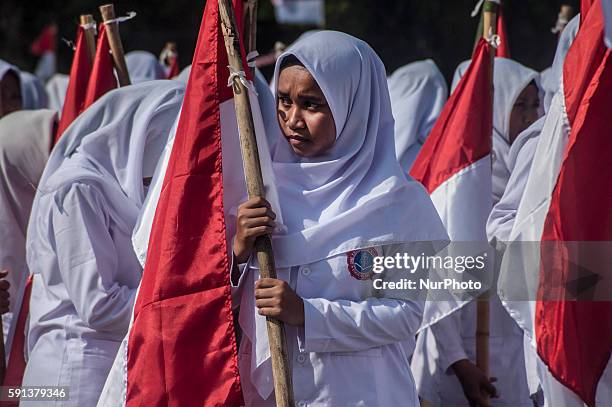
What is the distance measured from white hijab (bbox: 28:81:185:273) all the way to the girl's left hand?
1.17m

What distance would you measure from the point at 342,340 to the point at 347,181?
0.49 meters

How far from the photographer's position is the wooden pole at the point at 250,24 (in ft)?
13.1

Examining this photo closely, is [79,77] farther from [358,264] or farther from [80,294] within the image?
[358,264]

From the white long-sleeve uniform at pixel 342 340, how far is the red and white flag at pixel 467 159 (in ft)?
5.92

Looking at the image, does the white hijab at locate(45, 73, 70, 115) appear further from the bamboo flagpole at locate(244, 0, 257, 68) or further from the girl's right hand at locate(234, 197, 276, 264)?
the girl's right hand at locate(234, 197, 276, 264)

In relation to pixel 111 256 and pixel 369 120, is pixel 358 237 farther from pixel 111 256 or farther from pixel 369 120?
pixel 111 256

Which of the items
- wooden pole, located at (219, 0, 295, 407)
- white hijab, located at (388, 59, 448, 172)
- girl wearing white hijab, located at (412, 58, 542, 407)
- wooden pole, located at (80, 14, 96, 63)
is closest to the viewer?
wooden pole, located at (219, 0, 295, 407)

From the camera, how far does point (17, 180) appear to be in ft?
17.8

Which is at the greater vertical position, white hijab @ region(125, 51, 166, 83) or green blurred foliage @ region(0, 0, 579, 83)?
white hijab @ region(125, 51, 166, 83)

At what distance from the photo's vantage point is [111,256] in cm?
407

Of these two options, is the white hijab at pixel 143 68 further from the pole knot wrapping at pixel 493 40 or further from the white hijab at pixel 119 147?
the white hijab at pixel 119 147

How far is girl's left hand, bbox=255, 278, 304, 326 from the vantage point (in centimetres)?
311

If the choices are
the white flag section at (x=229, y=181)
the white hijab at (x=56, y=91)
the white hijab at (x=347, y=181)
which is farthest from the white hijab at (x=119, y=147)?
the white hijab at (x=56, y=91)

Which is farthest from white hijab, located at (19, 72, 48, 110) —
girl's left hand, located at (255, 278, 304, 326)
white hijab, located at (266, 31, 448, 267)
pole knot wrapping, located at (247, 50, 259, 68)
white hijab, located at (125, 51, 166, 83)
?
girl's left hand, located at (255, 278, 304, 326)
